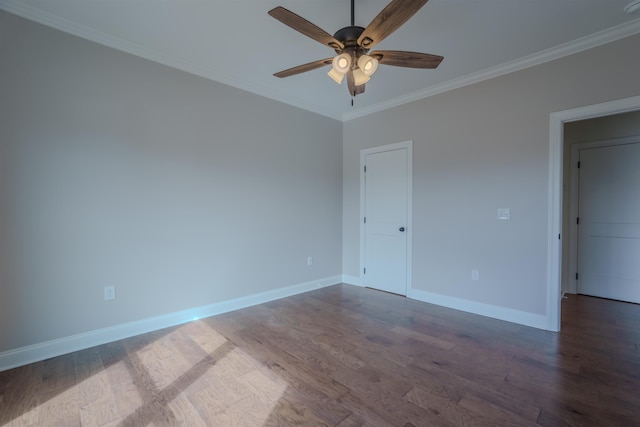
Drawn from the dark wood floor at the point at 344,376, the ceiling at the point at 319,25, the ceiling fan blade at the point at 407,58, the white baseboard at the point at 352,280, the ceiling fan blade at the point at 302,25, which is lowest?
the dark wood floor at the point at 344,376

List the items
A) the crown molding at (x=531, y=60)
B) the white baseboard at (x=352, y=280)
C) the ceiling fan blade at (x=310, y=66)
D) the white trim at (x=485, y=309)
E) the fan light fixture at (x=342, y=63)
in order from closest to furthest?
the fan light fixture at (x=342, y=63) < the ceiling fan blade at (x=310, y=66) < the crown molding at (x=531, y=60) < the white trim at (x=485, y=309) < the white baseboard at (x=352, y=280)

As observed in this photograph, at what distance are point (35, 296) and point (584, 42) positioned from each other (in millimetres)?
5018

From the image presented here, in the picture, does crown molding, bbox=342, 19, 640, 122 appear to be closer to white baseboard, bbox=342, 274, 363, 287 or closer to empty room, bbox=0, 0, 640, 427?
empty room, bbox=0, 0, 640, 427

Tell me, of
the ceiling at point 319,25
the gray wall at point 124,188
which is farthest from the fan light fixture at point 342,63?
the gray wall at point 124,188

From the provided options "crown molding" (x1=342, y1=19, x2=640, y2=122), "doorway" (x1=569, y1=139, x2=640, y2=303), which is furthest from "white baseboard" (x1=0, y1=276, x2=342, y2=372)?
"doorway" (x1=569, y1=139, x2=640, y2=303)

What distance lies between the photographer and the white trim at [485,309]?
284cm

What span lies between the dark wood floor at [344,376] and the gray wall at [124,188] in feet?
1.63

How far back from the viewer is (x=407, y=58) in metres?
1.97

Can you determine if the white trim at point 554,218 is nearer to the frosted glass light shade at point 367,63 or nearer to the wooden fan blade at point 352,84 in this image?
the wooden fan blade at point 352,84

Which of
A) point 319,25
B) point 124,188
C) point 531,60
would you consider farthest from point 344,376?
point 531,60

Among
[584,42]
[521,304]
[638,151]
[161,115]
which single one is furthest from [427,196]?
[161,115]

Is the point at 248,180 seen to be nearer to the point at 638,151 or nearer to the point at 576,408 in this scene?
the point at 576,408

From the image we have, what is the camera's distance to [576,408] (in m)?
1.70

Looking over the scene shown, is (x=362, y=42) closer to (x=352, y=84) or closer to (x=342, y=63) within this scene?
(x=342, y=63)
